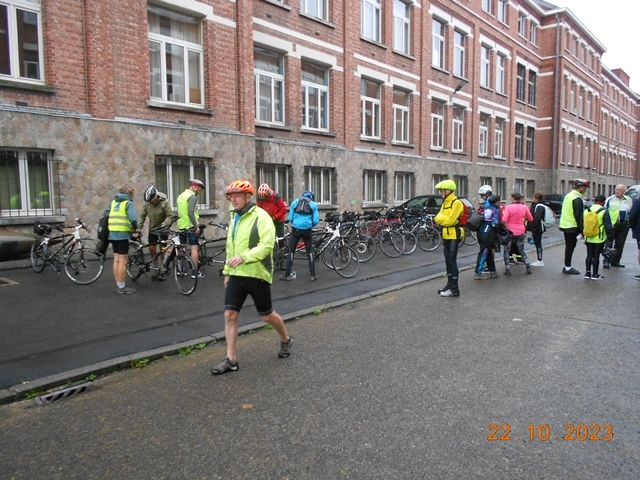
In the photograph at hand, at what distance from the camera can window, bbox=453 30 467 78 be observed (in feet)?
83.9

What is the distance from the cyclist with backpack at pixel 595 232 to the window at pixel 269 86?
32.5ft

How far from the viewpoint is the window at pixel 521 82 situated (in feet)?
107

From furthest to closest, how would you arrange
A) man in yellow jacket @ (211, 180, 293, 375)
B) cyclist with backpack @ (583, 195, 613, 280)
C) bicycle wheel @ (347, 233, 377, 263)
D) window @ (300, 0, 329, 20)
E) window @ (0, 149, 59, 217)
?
window @ (300, 0, 329, 20) < bicycle wheel @ (347, 233, 377, 263) < window @ (0, 149, 59, 217) < cyclist with backpack @ (583, 195, 613, 280) < man in yellow jacket @ (211, 180, 293, 375)

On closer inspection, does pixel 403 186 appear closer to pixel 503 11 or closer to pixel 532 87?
pixel 503 11

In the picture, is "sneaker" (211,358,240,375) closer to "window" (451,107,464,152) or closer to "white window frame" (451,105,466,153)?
"white window frame" (451,105,466,153)

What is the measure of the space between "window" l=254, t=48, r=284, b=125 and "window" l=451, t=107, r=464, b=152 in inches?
481

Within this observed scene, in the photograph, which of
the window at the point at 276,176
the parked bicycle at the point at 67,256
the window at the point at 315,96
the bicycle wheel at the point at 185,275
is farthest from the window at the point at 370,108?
the bicycle wheel at the point at 185,275

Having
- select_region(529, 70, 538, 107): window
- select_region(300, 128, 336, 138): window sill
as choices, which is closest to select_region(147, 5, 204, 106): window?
select_region(300, 128, 336, 138): window sill

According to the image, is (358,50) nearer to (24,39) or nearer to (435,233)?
(435,233)

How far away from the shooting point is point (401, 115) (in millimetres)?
22109

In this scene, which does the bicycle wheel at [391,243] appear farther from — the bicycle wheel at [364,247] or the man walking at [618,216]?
the man walking at [618,216]

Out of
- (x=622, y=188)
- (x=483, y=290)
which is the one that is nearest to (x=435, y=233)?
(x=622, y=188)

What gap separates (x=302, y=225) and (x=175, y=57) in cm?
697

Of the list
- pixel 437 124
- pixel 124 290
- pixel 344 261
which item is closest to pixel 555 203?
pixel 437 124
